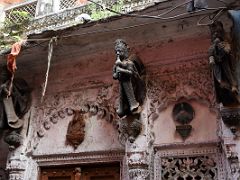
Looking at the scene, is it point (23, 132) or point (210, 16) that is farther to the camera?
point (23, 132)

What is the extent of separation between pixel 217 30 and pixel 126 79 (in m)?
1.23

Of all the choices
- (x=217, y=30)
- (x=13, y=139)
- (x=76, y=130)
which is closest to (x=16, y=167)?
(x=13, y=139)

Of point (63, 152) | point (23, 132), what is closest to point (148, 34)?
point (63, 152)

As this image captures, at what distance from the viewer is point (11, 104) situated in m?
5.31

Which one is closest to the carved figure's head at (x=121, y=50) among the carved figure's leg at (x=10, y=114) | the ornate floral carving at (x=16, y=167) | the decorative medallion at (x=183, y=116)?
the decorative medallion at (x=183, y=116)

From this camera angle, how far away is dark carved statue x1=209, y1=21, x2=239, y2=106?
3.89 m

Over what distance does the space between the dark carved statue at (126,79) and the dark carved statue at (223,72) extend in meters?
1.01

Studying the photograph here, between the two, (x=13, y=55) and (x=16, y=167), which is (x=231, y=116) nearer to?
(x=13, y=55)

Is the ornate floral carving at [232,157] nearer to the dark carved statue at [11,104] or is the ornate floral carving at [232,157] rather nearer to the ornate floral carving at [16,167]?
the ornate floral carving at [16,167]

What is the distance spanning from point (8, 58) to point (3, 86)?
48cm

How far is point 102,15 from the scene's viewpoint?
16.0ft

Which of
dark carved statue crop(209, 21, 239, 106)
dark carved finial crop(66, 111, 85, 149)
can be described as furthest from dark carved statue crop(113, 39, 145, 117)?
dark carved statue crop(209, 21, 239, 106)

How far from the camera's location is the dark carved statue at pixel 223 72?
12.8 feet

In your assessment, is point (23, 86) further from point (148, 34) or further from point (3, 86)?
point (148, 34)
